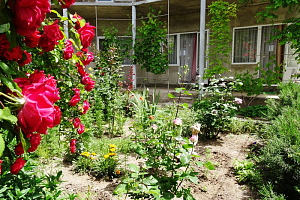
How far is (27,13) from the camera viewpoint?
57 centimetres

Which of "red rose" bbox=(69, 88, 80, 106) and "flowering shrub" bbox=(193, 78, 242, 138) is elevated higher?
"red rose" bbox=(69, 88, 80, 106)

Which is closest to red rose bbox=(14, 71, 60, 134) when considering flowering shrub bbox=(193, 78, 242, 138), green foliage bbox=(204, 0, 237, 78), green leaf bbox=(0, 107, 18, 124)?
green leaf bbox=(0, 107, 18, 124)

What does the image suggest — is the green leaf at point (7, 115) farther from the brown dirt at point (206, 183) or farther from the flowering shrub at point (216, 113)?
the flowering shrub at point (216, 113)

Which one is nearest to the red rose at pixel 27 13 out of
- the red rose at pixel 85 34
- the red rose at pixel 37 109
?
the red rose at pixel 37 109

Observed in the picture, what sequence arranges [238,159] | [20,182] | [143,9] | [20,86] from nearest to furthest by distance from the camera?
→ [20,86] → [20,182] → [238,159] → [143,9]

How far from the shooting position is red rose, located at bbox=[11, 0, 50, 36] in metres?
0.56

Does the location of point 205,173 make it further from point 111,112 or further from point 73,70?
point 111,112

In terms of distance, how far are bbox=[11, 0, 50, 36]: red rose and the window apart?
9.27 metres

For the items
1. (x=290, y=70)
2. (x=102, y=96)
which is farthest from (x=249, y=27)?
(x=102, y=96)

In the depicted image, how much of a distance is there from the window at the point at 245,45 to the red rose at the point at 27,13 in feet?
30.4

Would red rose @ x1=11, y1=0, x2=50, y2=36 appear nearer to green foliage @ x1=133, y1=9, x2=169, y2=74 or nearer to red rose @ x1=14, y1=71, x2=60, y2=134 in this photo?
red rose @ x1=14, y1=71, x2=60, y2=134

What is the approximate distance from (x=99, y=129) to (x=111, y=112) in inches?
23.2

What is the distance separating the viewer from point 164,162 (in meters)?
2.18

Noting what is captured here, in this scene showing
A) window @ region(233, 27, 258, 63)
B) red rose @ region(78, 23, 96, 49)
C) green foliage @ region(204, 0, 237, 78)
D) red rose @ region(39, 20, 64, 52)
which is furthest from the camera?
window @ region(233, 27, 258, 63)
